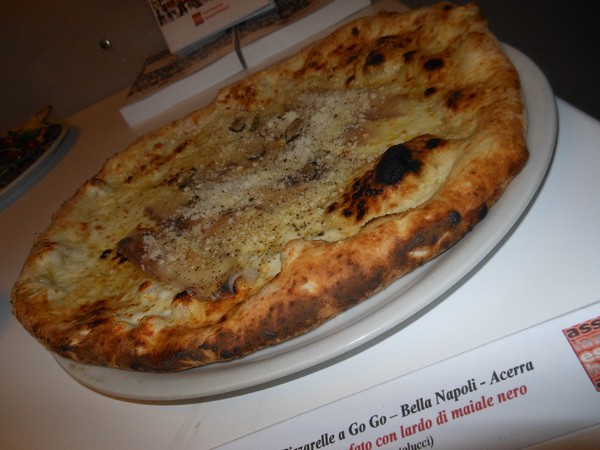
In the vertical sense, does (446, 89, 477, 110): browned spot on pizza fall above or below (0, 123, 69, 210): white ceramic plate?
above

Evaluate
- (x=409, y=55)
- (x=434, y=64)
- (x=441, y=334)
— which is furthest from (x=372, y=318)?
(x=409, y=55)

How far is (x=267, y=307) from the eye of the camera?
1091 millimetres

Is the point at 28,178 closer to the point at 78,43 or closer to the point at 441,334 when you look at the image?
the point at 78,43

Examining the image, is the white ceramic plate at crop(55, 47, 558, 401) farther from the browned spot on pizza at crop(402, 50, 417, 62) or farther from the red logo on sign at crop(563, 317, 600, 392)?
the browned spot on pizza at crop(402, 50, 417, 62)

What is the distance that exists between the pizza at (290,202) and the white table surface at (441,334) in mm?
165

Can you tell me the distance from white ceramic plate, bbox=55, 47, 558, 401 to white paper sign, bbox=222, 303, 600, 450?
0.38 ft

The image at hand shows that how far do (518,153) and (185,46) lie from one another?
324cm

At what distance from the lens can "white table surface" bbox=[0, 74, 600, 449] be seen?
3.33 feet

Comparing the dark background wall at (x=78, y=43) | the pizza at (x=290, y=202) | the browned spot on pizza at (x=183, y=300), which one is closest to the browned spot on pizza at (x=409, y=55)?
the pizza at (x=290, y=202)

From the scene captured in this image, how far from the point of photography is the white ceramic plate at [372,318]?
0.94m

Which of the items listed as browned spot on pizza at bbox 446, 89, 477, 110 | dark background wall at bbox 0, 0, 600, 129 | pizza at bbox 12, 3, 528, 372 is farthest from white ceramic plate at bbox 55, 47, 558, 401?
dark background wall at bbox 0, 0, 600, 129

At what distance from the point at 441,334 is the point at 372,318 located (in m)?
0.23

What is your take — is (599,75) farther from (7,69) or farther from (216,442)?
(7,69)

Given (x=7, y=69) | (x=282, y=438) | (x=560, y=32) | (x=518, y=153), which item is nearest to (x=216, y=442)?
(x=282, y=438)
